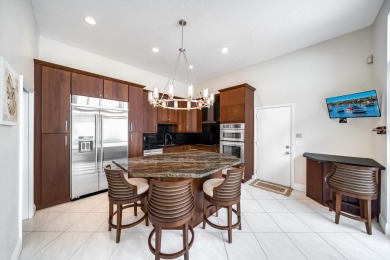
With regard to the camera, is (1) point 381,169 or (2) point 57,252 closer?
(2) point 57,252

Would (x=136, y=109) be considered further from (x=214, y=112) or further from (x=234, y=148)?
(x=234, y=148)

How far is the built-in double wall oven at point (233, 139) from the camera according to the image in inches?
148

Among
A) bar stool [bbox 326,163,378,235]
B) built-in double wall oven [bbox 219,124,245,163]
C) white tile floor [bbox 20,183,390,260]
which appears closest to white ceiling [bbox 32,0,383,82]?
built-in double wall oven [bbox 219,124,245,163]

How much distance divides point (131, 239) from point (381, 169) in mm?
3578

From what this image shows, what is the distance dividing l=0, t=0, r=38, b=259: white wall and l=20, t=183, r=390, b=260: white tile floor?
416mm

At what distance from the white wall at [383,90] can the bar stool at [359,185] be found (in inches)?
6.3

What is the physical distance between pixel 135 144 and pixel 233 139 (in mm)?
2583

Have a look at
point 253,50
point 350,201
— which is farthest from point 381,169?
point 253,50

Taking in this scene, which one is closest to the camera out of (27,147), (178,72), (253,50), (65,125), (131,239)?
(131,239)

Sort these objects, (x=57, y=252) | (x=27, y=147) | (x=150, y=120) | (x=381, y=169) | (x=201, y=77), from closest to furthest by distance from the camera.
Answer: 1. (x=57, y=252)
2. (x=381, y=169)
3. (x=27, y=147)
4. (x=150, y=120)
5. (x=201, y=77)

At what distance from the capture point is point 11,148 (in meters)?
1.46

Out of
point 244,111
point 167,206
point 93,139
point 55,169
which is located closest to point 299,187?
point 244,111

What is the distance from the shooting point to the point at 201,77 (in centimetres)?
510

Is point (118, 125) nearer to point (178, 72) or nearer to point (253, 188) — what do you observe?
point (178, 72)
